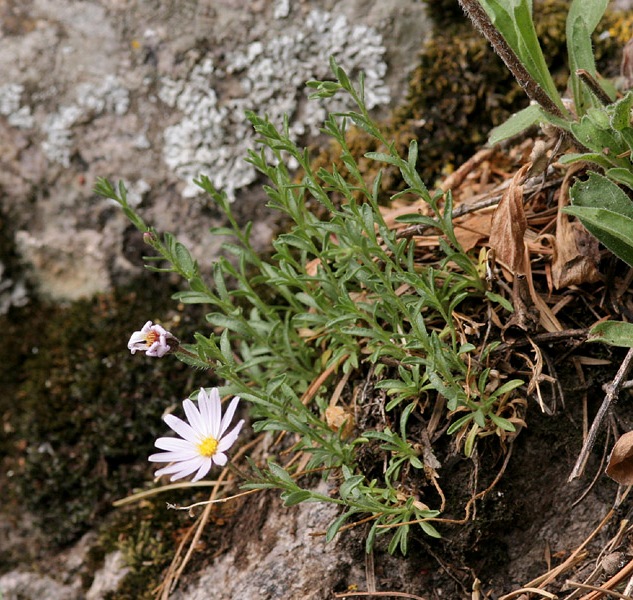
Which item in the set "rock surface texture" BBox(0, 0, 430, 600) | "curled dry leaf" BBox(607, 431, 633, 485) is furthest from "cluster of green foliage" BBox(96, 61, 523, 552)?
"rock surface texture" BBox(0, 0, 430, 600)

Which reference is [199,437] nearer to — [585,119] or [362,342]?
[362,342]

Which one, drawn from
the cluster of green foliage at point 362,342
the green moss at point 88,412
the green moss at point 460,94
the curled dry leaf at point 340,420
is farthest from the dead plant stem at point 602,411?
the green moss at point 88,412

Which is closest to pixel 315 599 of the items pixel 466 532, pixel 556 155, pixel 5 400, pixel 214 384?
pixel 466 532

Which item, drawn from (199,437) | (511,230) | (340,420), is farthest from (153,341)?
(511,230)

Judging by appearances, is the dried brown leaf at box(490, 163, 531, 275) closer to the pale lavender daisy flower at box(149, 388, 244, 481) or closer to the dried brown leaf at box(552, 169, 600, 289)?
the dried brown leaf at box(552, 169, 600, 289)

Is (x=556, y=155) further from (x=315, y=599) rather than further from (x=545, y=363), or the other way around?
(x=315, y=599)
